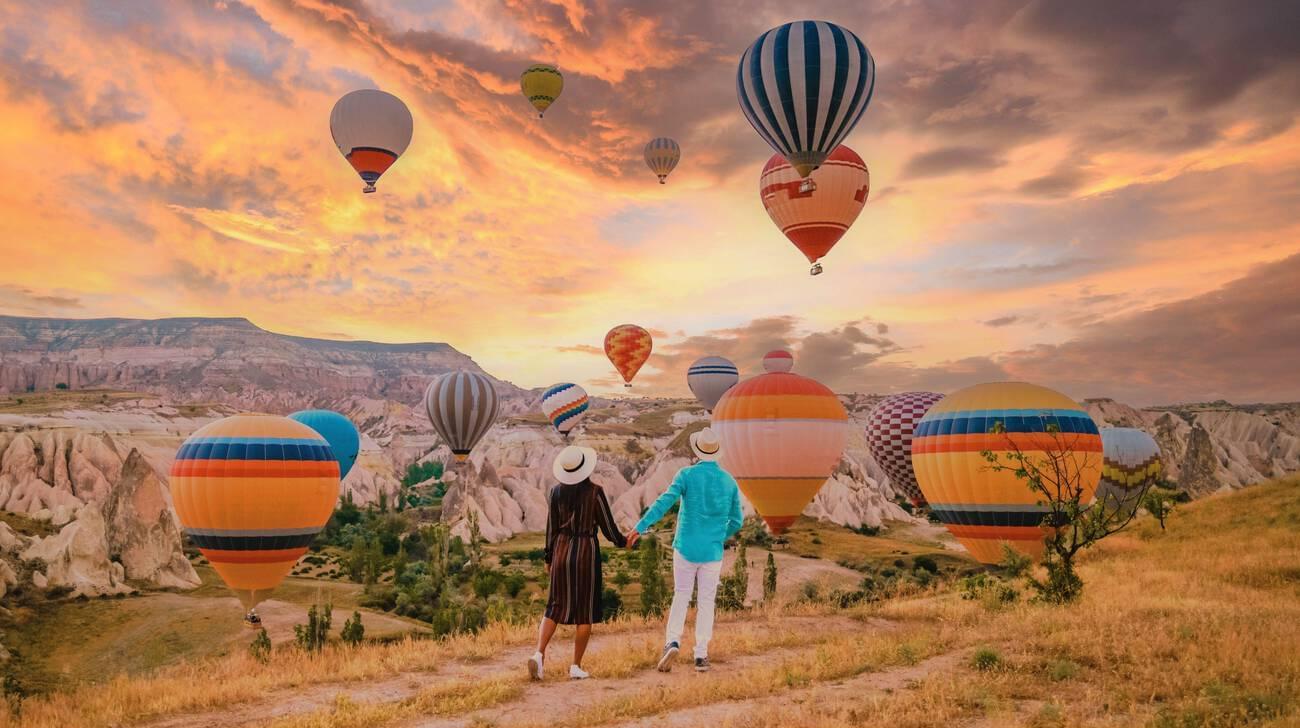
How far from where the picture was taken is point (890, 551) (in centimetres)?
7025

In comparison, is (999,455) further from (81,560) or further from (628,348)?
(81,560)

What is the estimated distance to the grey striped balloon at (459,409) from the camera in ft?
180

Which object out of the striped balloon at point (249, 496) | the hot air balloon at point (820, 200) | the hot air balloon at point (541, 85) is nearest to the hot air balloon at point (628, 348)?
the hot air balloon at point (541, 85)

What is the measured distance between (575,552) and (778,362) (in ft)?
139

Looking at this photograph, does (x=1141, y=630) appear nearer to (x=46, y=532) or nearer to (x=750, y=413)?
(x=750, y=413)

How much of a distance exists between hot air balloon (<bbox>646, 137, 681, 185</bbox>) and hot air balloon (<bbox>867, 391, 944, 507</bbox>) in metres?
26.3

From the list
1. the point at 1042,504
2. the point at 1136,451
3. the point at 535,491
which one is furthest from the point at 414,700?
the point at 535,491

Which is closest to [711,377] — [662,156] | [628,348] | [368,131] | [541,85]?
[628,348]

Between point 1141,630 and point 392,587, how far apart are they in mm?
55312

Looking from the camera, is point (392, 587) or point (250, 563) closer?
point (250, 563)

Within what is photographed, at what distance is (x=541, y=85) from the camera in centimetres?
4900

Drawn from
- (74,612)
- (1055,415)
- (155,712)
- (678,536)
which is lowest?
(74,612)

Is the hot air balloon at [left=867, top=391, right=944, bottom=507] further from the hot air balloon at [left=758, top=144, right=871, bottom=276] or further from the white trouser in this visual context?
the white trouser

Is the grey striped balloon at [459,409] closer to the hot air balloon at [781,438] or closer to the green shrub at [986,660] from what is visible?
the hot air balloon at [781,438]
